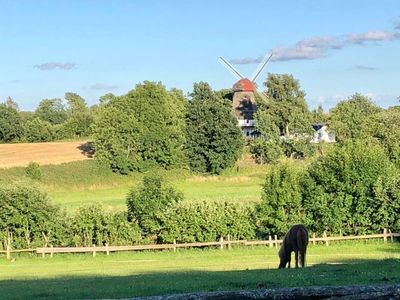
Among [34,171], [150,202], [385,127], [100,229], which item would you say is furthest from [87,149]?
[100,229]

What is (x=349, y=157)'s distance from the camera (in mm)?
46750

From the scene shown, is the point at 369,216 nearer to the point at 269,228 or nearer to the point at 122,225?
the point at 269,228

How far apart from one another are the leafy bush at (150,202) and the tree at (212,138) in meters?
47.6

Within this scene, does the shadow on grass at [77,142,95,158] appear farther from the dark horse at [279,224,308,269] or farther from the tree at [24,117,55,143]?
the dark horse at [279,224,308,269]

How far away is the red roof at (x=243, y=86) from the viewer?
144m

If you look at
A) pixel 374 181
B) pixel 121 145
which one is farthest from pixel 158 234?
pixel 121 145

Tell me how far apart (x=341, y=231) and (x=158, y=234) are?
1251 centimetres

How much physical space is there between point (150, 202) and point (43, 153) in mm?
64027

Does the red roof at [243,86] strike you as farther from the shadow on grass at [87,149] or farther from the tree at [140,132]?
the tree at [140,132]

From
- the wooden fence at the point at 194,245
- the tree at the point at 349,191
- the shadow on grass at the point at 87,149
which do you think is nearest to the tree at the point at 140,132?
the shadow on grass at the point at 87,149

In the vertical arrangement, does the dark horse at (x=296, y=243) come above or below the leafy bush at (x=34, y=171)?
below

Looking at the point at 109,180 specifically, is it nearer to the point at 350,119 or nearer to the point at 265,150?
the point at 265,150

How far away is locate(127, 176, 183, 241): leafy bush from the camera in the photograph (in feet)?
148

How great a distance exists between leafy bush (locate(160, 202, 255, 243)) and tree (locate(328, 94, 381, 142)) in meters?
56.3
